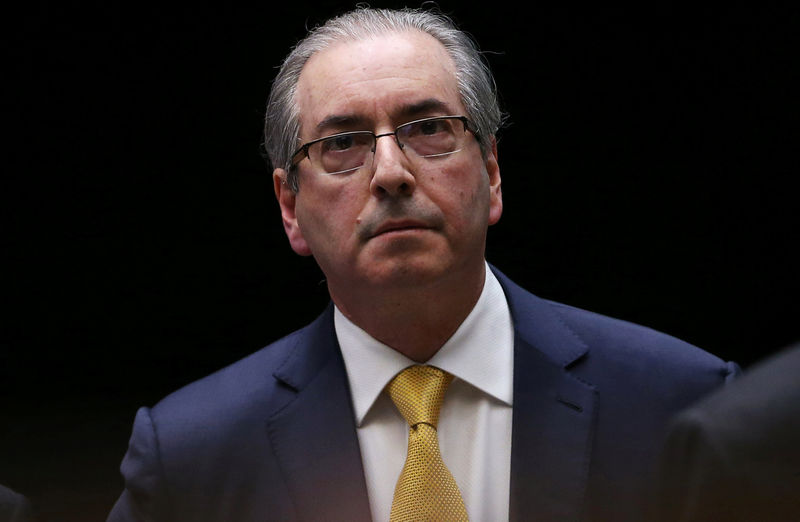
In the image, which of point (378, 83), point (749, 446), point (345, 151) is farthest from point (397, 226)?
point (749, 446)

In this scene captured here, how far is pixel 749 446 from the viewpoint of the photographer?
1.38 metres

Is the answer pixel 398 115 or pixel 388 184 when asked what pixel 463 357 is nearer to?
pixel 388 184

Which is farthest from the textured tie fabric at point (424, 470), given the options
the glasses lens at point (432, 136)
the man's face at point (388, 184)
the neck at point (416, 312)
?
the glasses lens at point (432, 136)

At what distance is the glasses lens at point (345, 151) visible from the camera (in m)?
2.21

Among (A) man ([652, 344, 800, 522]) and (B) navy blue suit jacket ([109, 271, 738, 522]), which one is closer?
(A) man ([652, 344, 800, 522])

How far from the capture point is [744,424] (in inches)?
53.7

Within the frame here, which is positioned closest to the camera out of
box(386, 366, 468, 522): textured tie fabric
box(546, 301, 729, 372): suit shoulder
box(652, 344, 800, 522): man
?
box(652, 344, 800, 522): man

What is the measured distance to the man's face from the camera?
2.13 metres

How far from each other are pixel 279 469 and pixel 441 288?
498 mm

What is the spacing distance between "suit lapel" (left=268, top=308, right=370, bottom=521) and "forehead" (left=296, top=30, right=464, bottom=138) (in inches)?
20.0

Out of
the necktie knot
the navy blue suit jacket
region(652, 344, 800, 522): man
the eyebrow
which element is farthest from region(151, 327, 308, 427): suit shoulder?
region(652, 344, 800, 522): man

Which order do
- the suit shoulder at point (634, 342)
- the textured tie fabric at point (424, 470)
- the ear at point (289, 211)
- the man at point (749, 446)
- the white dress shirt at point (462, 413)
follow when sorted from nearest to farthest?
the man at point (749, 446) → the textured tie fabric at point (424, 470) → the white dress shirt at point (462, 413) → the suit shoulder at point (634, 342) → the ear at point (289, 211)

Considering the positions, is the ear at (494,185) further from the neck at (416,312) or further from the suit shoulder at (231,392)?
the suit shoulder at (231,392)

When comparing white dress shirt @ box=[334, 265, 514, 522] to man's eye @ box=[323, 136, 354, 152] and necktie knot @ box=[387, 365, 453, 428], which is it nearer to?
necktie knot @ box=[387, 365, 453, 428]
